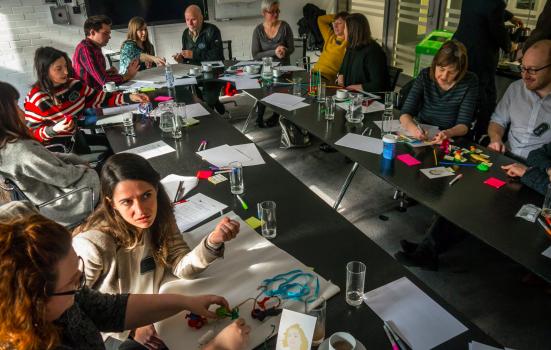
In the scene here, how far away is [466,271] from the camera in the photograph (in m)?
2.51

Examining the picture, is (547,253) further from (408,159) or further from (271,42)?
(271,42)

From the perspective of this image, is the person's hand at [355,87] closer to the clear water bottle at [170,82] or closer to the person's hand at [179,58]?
the clear water bottle at [170,82]

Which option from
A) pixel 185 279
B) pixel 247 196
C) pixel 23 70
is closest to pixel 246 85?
pixel 247 196

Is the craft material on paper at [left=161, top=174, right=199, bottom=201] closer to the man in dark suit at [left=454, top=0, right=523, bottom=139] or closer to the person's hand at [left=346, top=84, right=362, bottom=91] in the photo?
the person's hand at [left=346, top=84, right=362, bottom=91]

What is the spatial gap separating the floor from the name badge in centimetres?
168

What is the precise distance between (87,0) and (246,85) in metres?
3.09

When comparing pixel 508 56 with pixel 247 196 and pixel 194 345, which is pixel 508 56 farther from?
pixel 194 345

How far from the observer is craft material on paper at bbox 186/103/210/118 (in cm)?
310

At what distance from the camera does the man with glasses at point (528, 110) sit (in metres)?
2.32

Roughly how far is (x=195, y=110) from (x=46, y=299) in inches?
93.6

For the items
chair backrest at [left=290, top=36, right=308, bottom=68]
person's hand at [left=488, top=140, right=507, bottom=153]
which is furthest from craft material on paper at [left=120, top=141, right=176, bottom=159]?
chair backrest at [left=290, top=36, right=308, bottom=68]

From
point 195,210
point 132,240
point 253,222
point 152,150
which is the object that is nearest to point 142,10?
point 152,150

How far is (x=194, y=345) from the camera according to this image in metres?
1.20

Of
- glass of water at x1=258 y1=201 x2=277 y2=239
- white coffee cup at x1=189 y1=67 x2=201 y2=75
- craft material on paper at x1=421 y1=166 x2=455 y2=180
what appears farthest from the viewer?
white coffee cup at x1=189 y1=67 x2=201 y2=75
